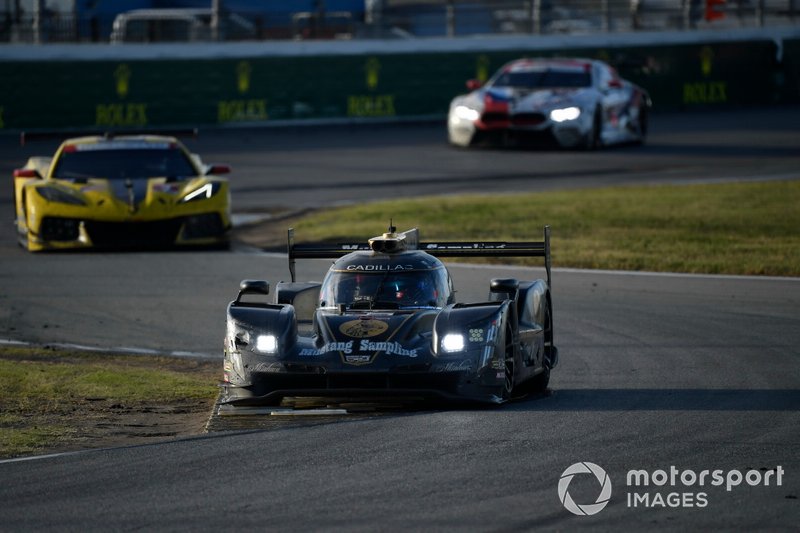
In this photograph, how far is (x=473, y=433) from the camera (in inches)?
350

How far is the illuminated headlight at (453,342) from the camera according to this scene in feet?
32.2

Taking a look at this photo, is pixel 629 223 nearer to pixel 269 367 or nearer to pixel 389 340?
pixel 389 340

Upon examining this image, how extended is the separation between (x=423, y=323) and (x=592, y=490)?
9.46 feet

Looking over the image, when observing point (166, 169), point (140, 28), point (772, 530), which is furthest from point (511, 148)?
point (772, 530)

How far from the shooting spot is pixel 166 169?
62.0 feet

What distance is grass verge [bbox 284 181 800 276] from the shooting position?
57.8ft

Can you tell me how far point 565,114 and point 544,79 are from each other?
0.95 meters

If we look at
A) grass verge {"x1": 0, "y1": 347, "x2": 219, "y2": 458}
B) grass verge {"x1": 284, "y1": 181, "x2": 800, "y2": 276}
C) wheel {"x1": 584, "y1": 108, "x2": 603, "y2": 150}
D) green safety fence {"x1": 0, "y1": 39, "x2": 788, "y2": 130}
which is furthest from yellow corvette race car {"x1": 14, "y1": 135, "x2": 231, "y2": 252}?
green safety fence {"x1": 0, "y1": 39, "x2": 788, "y2": 130}

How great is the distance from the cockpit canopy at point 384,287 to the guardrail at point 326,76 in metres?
20.6

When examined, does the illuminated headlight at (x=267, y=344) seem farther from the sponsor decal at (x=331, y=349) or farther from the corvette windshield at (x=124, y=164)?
the corvette windshield at (x=124, y=164)

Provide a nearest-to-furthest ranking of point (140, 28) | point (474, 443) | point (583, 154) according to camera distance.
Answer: point (474, 443)
point (583, 154)
point (140, 28)

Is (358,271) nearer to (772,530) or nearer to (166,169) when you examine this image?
(772,530)

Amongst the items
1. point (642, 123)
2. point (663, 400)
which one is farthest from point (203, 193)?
point (642, 123)

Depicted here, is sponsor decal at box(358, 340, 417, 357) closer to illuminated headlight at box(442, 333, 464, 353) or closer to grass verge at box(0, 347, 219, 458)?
illuminated headlight at box(442, 333, 464, 353)
